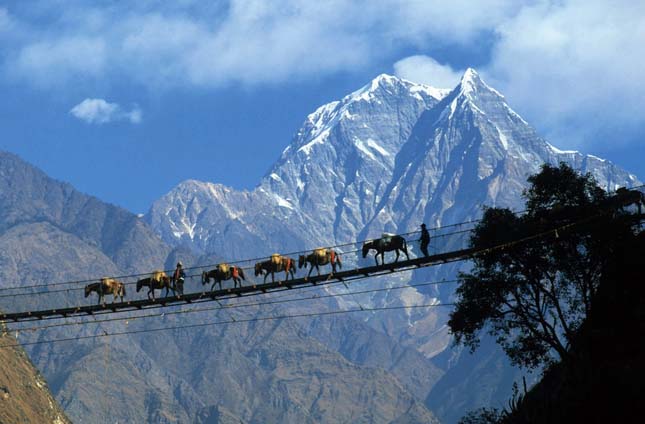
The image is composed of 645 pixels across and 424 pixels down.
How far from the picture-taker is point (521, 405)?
5253 cm

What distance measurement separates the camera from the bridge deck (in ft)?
187

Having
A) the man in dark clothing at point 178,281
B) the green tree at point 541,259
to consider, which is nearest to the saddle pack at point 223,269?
the man in dark clothing at point 178,281

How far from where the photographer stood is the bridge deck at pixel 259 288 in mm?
57000

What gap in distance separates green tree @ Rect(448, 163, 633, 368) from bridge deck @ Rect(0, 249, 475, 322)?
7.74 meters

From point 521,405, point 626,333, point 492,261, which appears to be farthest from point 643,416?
point 492,261

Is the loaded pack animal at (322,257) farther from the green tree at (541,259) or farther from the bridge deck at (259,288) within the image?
the green tree at (541,259)

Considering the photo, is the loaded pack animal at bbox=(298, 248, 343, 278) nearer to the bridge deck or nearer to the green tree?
the bridge deck

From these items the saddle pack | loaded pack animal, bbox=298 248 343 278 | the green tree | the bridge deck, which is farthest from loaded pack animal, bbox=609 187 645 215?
the saddle pack

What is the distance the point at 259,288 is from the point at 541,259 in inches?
816

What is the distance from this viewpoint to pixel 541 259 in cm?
6938

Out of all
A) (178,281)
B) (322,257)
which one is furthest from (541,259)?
(178,281)

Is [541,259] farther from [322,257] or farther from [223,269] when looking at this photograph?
[223,269]

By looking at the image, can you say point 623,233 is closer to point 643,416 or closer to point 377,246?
point 377,246

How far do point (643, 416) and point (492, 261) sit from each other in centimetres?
3023
